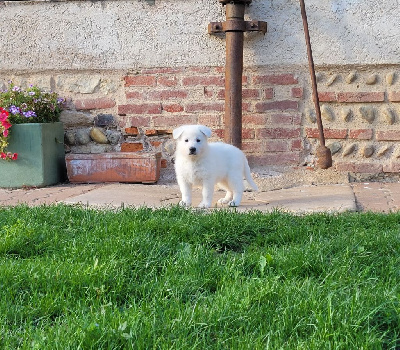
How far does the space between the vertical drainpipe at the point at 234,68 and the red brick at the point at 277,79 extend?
0.78ft

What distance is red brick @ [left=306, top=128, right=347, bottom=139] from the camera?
17.8ft

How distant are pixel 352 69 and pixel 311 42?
0.44 meters

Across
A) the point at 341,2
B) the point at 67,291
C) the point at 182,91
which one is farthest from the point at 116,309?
the point at 341,2

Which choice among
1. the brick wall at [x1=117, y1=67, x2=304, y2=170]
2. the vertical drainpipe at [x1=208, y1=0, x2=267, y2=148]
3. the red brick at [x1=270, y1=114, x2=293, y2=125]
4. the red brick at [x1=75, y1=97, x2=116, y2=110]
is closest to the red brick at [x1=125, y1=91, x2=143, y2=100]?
the brick wall at [x1=117, y1=67, x2=304, y2=170]

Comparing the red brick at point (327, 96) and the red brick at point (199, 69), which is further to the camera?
the red brick at point (199, 69)

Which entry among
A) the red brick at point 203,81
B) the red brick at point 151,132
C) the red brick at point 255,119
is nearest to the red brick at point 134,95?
the red brick at point 151,132

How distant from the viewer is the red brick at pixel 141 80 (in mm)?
5679

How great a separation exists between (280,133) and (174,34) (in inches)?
53.6

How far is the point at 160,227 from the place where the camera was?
10.5ft

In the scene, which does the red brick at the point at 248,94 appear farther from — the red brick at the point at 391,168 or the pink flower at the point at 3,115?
the pink flower at the point at 3,115

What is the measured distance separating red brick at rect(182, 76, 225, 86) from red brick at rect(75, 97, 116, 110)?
748mm

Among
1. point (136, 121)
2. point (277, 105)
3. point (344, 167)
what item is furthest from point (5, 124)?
point (344, 167)

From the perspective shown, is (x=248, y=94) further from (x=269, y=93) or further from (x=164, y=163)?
(x=164, y=163)

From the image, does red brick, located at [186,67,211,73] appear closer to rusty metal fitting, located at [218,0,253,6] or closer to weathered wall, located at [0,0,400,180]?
weathered wall, located at [0,0,400,180]
